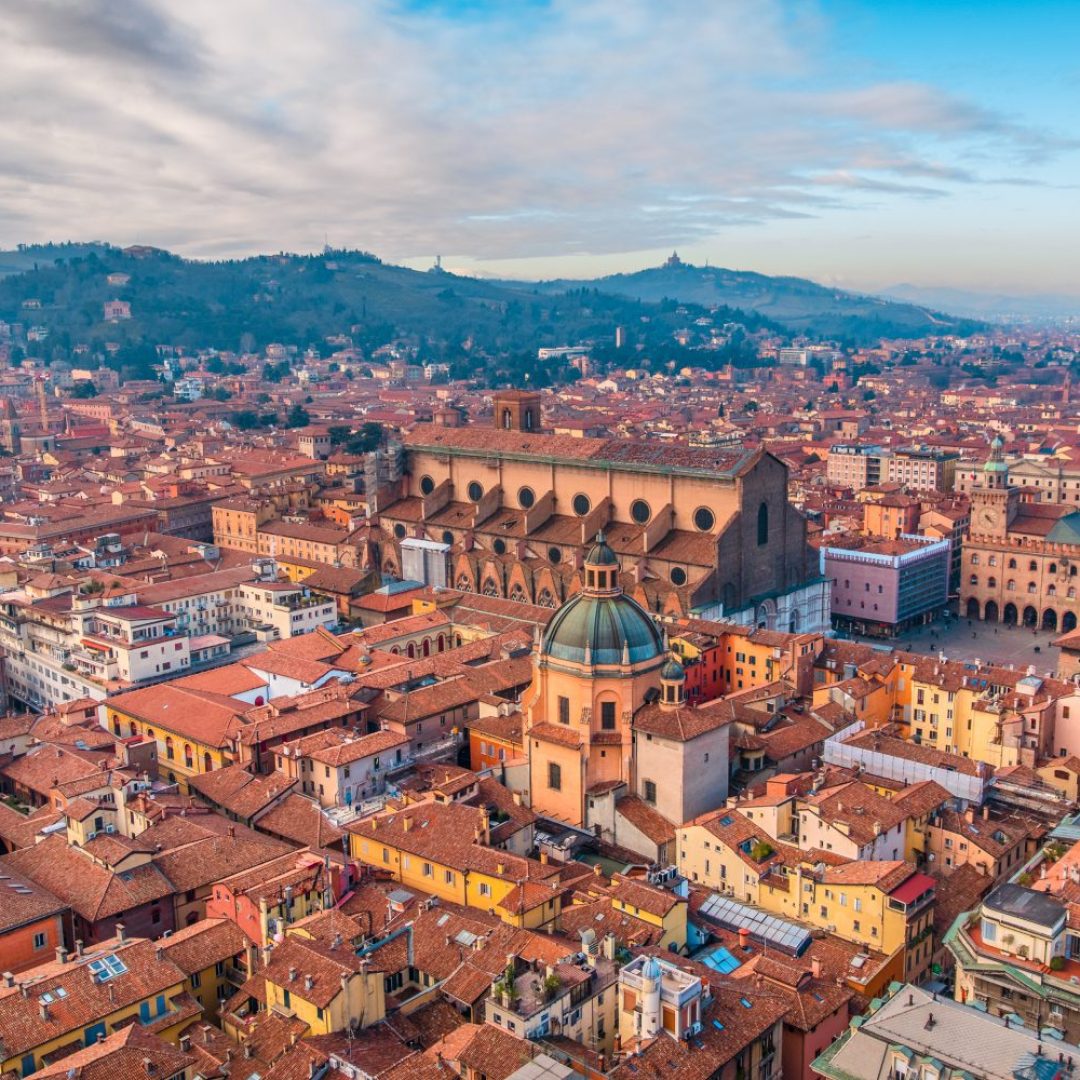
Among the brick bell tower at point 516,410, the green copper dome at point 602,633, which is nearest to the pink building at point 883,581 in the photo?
the brick bell tower at point 516,410

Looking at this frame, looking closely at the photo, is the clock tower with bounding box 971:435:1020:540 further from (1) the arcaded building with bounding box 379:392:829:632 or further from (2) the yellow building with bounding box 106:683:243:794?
(2) the yellow building with bounding box 106:683:243:794

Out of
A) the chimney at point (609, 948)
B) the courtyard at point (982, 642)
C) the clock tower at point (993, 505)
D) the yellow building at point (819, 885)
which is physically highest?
the clock tower at point (993, 505)

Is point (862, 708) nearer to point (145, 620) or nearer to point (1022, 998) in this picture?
point (1022, 998)

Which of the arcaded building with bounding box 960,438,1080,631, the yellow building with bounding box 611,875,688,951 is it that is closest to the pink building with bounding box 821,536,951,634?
the arcaded building with bounding box 960,438,1080,631

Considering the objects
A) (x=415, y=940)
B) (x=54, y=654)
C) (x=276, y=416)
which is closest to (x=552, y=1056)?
(x=415, y=940)

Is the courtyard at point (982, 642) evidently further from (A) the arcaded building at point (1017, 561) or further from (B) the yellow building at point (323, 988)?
(B) the yellow building at point (323, 988)
